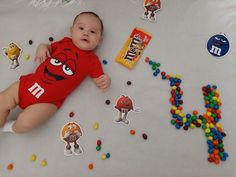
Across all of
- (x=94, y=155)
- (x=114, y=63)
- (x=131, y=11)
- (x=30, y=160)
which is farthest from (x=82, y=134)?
(x=131, y=11)

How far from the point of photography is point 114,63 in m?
1.23

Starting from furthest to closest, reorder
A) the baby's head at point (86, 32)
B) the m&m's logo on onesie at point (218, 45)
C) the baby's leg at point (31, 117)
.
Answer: the m&m's logo on onesie at point (218, 45) < the baby's head at point (86, 32) < the baby's leg at point (31, 117)

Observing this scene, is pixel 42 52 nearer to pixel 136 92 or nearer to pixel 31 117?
pixel 31 117

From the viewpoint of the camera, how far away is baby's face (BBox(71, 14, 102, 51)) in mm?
1135

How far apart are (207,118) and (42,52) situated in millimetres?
695

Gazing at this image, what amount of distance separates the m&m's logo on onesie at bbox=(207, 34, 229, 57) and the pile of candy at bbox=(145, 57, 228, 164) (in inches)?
6.4

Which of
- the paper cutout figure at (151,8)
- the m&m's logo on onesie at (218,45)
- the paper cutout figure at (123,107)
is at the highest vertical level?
the paper cutout figure at (151,8)

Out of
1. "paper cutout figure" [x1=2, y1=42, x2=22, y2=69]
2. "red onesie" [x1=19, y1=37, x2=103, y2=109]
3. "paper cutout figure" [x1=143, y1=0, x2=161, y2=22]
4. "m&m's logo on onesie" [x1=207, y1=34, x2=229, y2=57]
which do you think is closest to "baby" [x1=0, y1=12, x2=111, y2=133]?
"red onesie" [x1=19, y1=37, x2=103, y2=109]

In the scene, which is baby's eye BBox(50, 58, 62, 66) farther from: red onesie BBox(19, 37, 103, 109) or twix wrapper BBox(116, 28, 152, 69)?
twix wrapper BBox(116, 28, 152, 69)

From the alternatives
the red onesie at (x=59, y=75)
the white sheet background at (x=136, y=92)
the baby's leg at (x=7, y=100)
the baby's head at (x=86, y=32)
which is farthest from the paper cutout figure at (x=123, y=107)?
the baby's leg at (x=7, y=100)

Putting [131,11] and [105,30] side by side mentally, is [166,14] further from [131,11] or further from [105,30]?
[105,30]

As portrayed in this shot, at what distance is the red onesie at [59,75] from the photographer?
3.49ft

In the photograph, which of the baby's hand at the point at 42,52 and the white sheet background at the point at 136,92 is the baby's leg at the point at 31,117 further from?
the baby's hand at the point at 42,52

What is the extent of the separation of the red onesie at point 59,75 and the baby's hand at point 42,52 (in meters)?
0.02
